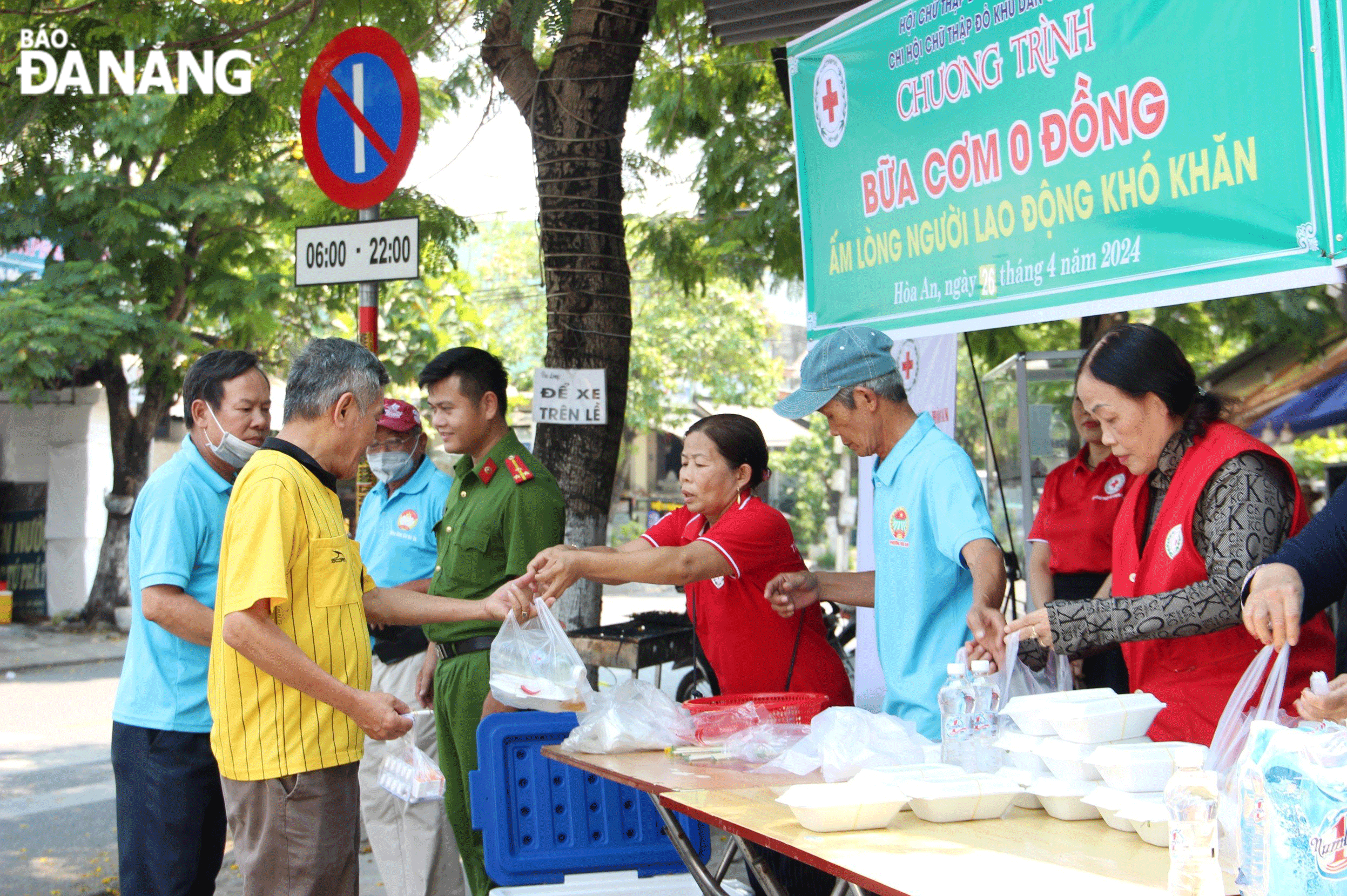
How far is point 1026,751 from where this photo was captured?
2.41m

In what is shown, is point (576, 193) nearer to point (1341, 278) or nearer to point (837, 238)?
point (837, 238)

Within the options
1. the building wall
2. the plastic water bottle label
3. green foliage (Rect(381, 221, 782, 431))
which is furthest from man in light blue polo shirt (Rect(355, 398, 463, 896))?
green foliage (Rect(381, 221, 782, 431))

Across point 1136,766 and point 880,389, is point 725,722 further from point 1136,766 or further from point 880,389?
point 1136,766

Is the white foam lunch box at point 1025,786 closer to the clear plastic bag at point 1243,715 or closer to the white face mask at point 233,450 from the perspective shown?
the clear plastic bag at point 1243,715

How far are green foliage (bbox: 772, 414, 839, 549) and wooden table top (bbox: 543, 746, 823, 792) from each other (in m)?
25.5

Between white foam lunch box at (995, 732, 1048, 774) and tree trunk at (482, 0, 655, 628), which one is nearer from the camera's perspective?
white foam lunch box at (995, 732, 1048, 774)

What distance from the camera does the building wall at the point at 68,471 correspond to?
50.4ft

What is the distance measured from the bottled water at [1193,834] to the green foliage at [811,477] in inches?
1048

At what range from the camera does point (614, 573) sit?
3.41 metres

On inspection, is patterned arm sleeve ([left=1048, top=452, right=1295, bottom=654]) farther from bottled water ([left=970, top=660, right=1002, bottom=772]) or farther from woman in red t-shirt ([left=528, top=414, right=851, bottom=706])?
woman in red t-shirt ([left=528, top=414, right=851, bottom=706])

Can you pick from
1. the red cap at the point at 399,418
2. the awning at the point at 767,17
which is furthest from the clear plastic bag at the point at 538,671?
the awning at the point at 767,17

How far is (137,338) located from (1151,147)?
12113mm

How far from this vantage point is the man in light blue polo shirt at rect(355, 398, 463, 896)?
4.31m
